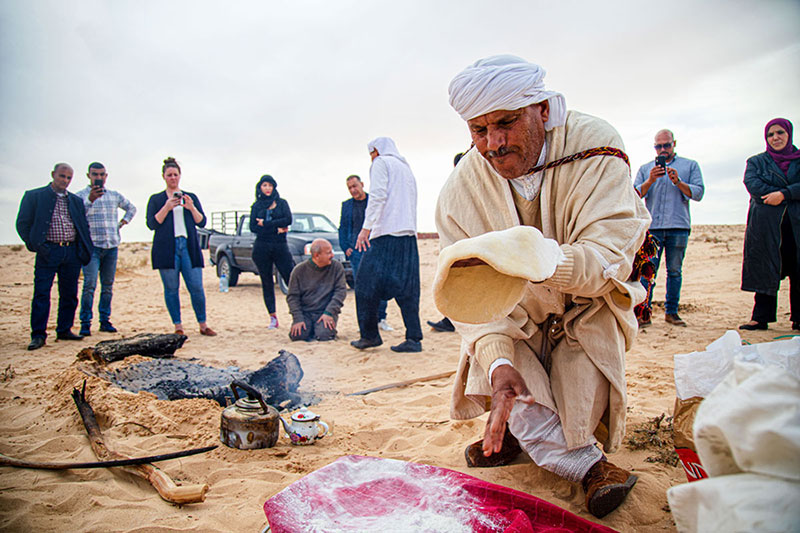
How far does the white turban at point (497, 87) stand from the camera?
66.7 inches

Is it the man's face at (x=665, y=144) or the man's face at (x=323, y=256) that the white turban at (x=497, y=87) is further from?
the man's face at (x=665, y=144)

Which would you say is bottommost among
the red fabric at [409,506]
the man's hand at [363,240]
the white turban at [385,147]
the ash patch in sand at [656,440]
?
the ash patch in sand at [656,440]

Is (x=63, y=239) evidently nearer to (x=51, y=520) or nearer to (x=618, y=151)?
(x=51, y=520)

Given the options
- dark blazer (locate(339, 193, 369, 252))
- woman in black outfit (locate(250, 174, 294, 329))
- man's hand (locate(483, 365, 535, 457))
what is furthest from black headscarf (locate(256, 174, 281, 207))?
man's hand (locate(483, 365, 535, 457))

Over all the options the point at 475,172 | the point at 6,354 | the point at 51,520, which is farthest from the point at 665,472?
the point at 6,354

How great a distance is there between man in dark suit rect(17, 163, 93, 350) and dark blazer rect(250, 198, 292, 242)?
1.93m

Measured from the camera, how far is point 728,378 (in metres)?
0.85

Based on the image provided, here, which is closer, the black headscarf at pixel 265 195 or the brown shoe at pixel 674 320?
the brown shoe at pixel 674 320

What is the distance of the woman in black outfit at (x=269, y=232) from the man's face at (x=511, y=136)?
472 centimetres

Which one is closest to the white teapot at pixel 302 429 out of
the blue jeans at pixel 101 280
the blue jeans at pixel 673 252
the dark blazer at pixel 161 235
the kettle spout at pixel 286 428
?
the kettle spout at pixel 286 428

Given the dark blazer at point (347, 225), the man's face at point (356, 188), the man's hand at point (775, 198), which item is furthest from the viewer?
the dark blazer at point (347, 225)

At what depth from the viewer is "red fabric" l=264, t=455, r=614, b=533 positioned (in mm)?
1494

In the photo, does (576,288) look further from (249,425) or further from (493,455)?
(249,425)

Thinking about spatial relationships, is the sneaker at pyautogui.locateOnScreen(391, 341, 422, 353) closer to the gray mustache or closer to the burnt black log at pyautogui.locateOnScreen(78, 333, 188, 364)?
the burnt black log at pyautogui.locateOnScreen(78, 333, 188, 364)
